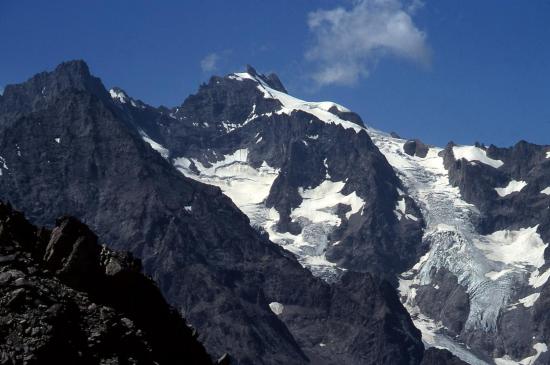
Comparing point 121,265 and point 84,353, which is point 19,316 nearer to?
point 84,353

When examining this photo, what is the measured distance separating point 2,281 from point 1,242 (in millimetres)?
3121

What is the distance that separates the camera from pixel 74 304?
3772 centimetres

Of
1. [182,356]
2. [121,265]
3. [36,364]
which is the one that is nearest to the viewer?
[36,364]

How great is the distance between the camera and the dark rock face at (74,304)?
118 feet

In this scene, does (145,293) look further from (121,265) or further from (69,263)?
(69,263)

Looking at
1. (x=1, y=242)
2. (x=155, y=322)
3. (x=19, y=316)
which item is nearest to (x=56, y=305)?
(x=19, y=316)

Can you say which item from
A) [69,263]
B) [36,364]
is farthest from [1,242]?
[36,364]

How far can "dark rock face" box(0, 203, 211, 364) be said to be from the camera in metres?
36.1

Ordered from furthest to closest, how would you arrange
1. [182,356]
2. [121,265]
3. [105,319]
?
[182,356] < [121,265] < [105,319]

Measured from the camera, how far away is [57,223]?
4447cm

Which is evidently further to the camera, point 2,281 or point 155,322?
point 155,322

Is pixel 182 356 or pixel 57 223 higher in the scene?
pixel 57 223

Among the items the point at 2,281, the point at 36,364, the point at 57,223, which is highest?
the point at 57,223

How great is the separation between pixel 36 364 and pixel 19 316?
4.57 feet
